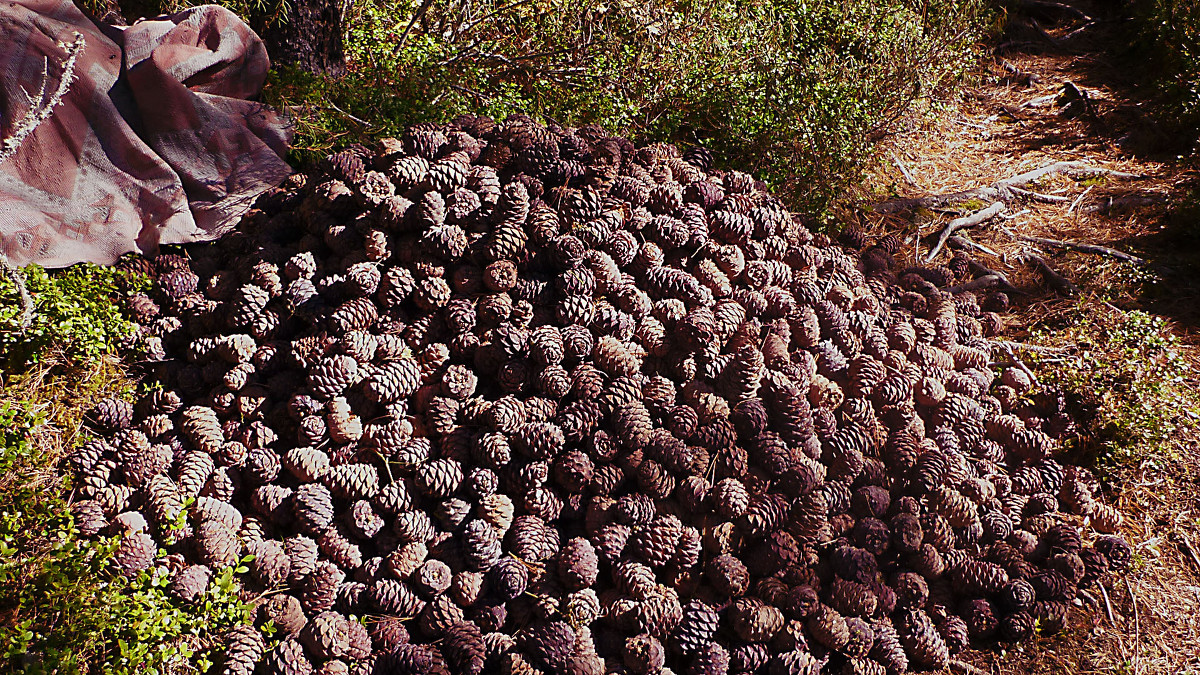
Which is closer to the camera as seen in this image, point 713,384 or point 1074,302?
point 713,384

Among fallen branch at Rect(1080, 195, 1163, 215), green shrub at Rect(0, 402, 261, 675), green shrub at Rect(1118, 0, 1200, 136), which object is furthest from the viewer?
green shrub at Rect(1118, 0, 1200, 136)

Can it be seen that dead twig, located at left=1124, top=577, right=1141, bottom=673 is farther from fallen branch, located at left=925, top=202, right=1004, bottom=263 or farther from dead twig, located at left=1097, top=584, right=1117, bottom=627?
fallen branch, located at left=925, top=202, right=1004, bottom=263

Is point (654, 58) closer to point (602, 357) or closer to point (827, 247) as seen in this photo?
point (827, 247)

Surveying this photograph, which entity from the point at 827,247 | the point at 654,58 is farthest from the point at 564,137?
the point at 654,58

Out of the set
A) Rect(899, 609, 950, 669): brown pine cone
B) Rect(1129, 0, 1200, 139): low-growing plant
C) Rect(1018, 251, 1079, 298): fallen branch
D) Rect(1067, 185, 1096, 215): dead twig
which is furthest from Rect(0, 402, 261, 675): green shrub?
Rect(1129, 0, 1200, 139): low-growing plant

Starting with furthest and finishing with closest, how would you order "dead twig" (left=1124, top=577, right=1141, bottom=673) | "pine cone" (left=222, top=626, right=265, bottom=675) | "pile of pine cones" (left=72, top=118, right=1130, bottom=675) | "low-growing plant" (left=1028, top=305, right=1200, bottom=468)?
"low-growing plant" (left=1028, top=305, right=1200, bottom=468) < "dead twig" (left=1124, top=577, right=1141, bottom=673) < "pile of pine cones" (left=72, top=118, right=1130, bottom=675) < "pine cone" (left=222, top=626, right=265, bottom=675)

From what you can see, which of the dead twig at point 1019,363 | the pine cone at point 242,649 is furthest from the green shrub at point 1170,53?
the pine cone at point 242,649

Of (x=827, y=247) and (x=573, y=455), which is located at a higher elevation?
(x=827, y=247)
